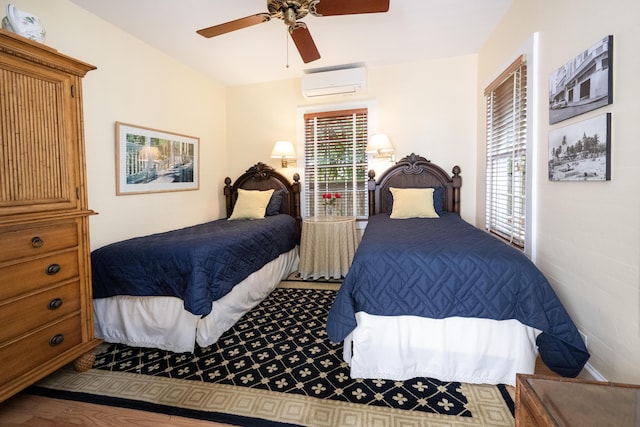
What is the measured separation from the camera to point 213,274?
219 cm

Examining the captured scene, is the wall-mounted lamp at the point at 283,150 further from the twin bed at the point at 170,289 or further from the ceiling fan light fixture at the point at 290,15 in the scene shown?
the ceiling fan light fixture at the point at 290,15

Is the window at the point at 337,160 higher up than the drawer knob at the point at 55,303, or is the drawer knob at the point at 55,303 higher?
the window at the point at 337,160

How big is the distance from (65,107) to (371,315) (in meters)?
2.21

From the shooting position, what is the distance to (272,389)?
1.74 metres

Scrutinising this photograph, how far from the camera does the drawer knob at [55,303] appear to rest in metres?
1.74

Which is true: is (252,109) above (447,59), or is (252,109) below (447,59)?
below

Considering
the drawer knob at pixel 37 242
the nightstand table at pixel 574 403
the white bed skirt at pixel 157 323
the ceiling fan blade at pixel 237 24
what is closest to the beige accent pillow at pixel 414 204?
the white bed skirt at pixel 157 323

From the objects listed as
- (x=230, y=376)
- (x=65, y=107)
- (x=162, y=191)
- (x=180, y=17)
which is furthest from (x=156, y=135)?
(x=230, y=376)

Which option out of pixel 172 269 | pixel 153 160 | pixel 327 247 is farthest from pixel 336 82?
pixel 172 269

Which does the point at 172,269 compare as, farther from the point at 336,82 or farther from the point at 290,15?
the point at 336,82

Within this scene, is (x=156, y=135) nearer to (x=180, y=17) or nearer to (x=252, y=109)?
(x=180, y=17)

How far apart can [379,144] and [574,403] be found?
3.08 m

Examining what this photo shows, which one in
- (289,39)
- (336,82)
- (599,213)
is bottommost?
(599,213)

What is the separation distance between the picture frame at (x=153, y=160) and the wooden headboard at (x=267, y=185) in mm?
586
